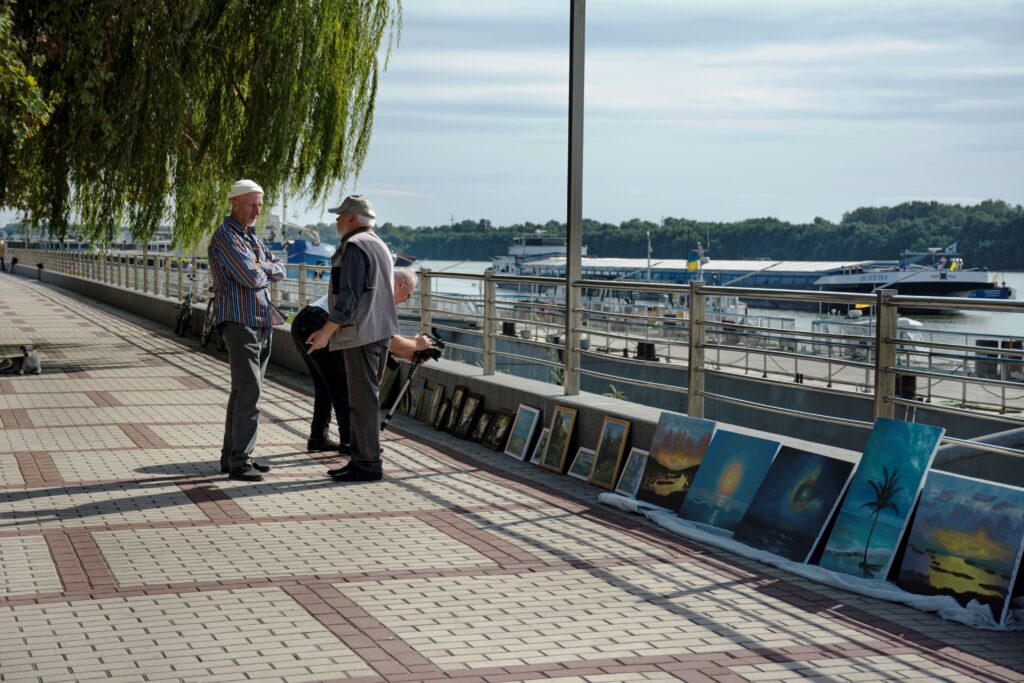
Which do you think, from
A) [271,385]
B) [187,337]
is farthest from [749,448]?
[187,337]

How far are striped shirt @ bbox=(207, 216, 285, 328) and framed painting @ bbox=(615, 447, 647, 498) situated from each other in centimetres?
269

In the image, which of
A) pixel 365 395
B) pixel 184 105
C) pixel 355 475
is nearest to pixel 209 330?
pixel 184 105

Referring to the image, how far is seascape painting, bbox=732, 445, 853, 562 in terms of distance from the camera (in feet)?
23.0

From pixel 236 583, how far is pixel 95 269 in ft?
133

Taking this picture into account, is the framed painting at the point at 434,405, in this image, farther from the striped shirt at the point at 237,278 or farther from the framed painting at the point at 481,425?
the striped shirt at the point at 237,278

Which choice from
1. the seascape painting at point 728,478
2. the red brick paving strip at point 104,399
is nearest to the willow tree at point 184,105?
the red brick paving strip at point 104,399

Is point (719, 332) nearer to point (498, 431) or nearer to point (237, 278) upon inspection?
point (498, 431)

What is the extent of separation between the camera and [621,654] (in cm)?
523

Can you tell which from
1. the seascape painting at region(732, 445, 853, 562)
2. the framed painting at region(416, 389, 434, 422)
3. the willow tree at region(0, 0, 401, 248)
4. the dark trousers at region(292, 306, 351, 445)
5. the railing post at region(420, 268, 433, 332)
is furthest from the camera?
the willow tree at region(0, 0, 401, 248)

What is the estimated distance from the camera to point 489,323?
12.1 metres

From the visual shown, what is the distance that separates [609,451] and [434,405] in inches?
A: 136

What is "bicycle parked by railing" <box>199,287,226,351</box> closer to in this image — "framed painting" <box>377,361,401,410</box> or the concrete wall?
the concrete wall

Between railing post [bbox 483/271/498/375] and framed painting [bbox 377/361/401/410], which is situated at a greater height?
railing post [bbox 483/271/498/375]

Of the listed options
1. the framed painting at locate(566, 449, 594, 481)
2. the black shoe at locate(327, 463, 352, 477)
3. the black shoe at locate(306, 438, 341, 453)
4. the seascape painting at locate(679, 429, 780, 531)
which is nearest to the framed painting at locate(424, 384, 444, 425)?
the black shoe at locate(306, 438, 341, 453)
